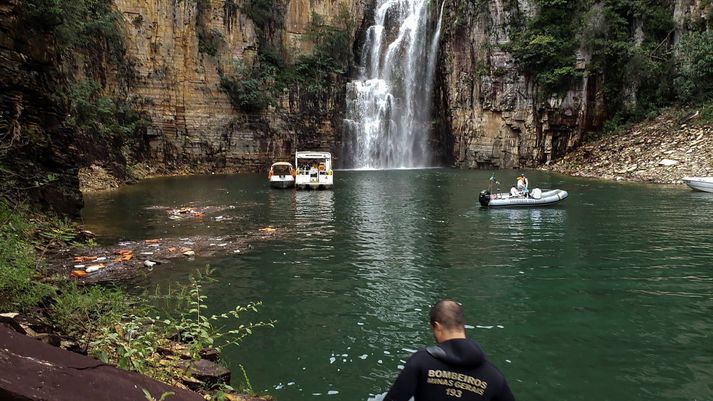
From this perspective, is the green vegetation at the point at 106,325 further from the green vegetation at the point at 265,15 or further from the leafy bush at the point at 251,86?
the green vegetation at the point at 265,15

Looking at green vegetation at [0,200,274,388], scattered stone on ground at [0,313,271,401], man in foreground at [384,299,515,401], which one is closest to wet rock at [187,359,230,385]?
scattered stone on ground at [0,313,271,401]

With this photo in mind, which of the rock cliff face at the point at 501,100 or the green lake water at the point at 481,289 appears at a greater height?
the rock cliff face at the point at 501,100

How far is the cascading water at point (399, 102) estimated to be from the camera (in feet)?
167

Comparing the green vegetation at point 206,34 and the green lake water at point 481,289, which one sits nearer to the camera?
the green lake water at point 481,289

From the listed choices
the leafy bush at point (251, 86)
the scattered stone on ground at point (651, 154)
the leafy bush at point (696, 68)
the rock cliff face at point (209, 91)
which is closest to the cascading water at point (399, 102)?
the rock cliff face at point (209, 91)

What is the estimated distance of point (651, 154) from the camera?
33.9m

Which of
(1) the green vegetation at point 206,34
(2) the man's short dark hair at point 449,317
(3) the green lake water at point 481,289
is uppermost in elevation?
(1) the green vegetation at point 206,34

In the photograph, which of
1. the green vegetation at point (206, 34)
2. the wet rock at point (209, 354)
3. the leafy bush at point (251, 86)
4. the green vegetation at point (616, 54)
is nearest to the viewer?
the wet rock at point (209, 354)

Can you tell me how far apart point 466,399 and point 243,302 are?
702cm

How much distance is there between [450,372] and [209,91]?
47.8 m

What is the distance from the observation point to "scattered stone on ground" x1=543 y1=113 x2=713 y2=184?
30.5 metres

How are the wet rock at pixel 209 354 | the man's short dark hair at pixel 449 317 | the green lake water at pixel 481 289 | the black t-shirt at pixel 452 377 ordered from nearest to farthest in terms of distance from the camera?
the black t-shirt at pixel 452 377 → the man's short dark hair at pixel 449 317 → the wet rock at pixel 209 354 → the green lake water at pixel 481 289

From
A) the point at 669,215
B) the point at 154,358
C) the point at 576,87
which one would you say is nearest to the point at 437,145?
the point at 576,87

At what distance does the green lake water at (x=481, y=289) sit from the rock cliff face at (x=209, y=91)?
990 inches
